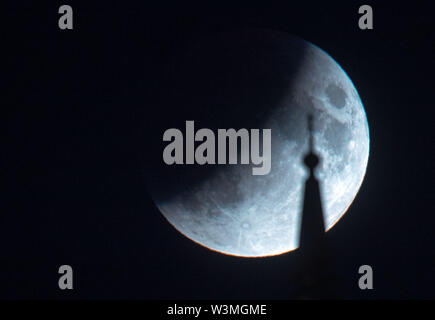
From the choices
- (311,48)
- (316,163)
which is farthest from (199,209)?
(311,48)

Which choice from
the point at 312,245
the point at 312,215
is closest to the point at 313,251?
the point at 312,245

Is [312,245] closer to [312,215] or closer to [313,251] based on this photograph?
[313,251]

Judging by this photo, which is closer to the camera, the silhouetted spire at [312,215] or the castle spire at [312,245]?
the castle spire at [312,245]

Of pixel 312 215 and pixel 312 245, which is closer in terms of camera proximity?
pixel 312 245

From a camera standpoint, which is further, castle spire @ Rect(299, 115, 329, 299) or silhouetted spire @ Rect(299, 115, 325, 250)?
silhouetted spire @ Rect(299, 115, 325, 250)

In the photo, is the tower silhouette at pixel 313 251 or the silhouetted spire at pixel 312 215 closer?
the tower silhouette at pixel 313 251
